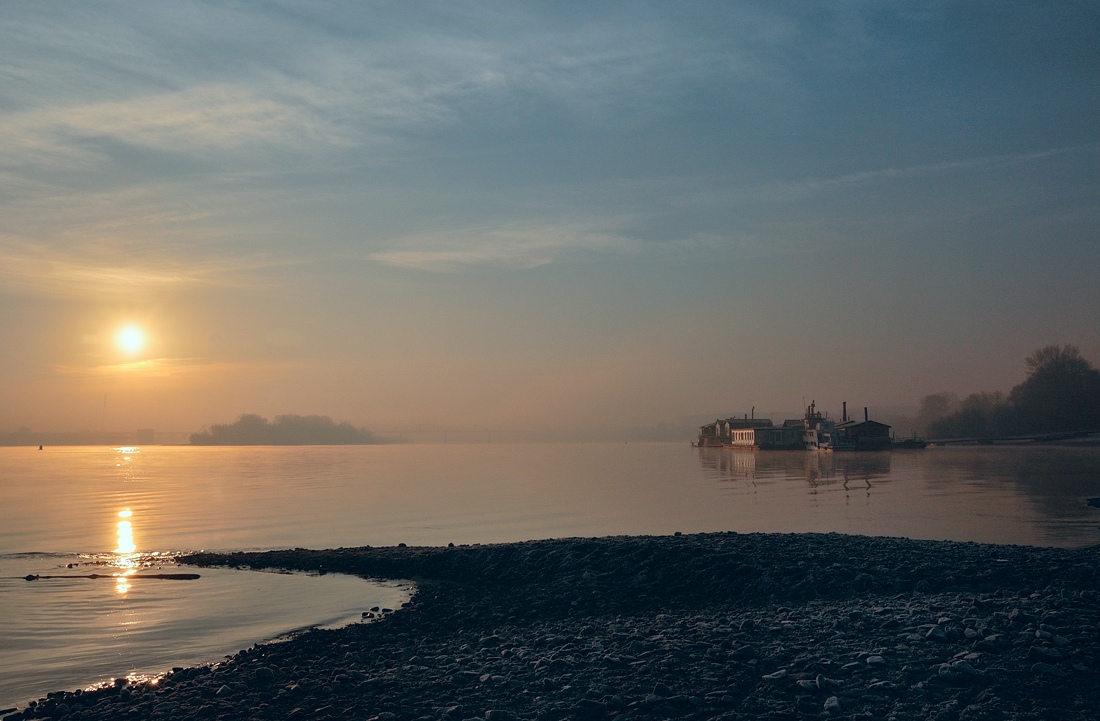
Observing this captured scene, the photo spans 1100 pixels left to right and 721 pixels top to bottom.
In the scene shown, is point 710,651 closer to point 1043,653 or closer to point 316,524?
point 1043,653

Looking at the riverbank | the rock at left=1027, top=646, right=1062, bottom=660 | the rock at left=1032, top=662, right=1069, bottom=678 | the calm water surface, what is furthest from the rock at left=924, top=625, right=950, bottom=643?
the calm water surface

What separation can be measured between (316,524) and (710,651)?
3339 centimetres

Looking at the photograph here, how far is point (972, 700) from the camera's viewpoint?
1026 cm

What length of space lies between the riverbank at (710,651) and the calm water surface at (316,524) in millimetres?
3427

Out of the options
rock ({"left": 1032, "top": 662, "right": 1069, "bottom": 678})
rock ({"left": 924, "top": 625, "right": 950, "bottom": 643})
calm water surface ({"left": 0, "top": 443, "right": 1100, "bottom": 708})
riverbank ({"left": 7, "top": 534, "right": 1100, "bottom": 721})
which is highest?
rock ({"left": 924, "top": 625, "right": 950, "bottom": 643})

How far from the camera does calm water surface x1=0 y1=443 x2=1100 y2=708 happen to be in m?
18.1

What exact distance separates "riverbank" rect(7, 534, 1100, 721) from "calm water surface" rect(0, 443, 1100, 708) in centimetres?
343

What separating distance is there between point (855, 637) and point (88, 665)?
14.7m

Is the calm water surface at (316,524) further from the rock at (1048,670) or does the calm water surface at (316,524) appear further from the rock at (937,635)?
the rock at (1048,670)

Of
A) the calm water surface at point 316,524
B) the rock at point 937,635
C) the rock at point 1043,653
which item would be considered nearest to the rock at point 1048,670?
the rock at point 1043,653

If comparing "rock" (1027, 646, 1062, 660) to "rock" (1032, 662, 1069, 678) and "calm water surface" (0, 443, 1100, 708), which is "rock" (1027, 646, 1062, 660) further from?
"calm water surface" (0, 443, 1100, 708)

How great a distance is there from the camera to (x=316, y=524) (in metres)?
41.9

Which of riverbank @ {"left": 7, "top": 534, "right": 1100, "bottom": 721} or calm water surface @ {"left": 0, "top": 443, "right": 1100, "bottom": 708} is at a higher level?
riverbank @ {"left": 7, "top": 534, "right": 1100, "bottom": 721}

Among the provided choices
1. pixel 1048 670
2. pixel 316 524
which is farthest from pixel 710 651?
pixel 316 524
